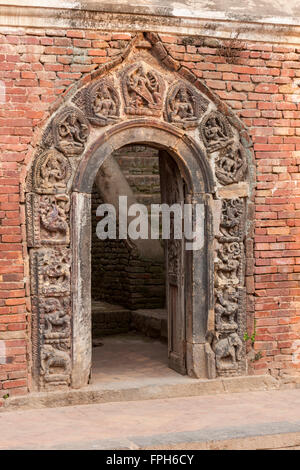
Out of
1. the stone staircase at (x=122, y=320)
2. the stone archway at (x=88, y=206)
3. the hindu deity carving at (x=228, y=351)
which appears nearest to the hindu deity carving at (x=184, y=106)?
the stone archway at (x=88, y=206)

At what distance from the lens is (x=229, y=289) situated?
732cm

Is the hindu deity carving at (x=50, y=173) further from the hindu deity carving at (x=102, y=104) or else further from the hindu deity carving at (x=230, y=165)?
the hindu deity carving at (x=230, y=165)

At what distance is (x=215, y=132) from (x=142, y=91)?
84cm

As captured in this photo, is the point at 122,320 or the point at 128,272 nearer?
the point at 122,320

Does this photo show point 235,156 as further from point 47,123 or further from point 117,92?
point 47,123

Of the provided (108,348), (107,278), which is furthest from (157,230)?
(108,348)

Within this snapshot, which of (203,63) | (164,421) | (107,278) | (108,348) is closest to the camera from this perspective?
(164,421)

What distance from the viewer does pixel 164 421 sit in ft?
20.2

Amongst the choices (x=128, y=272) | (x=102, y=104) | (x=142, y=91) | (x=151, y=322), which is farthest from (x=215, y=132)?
(x=128, y=272)

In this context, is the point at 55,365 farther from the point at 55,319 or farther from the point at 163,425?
the point at 163,425

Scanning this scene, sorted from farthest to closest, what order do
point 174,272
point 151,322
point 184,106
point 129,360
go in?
point 151,322 < point 129,360 < point 174,272 < point 184,106

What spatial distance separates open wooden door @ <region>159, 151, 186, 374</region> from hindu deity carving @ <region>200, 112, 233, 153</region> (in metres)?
0.46

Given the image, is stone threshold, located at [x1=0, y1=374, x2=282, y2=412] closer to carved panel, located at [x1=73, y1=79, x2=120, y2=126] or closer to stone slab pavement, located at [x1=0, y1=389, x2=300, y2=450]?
stone slab pavement, located at [x1=0, y1=389, x2=300, y2=450]

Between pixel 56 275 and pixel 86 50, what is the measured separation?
2.12m
